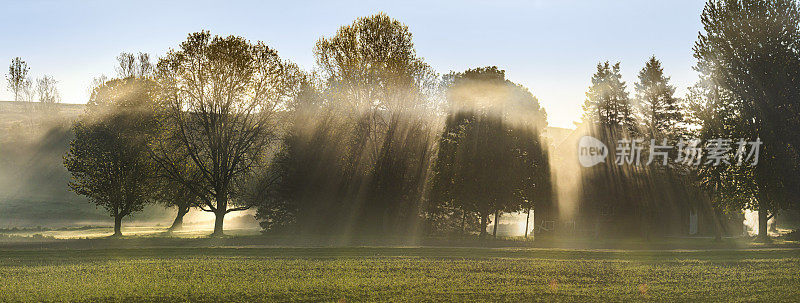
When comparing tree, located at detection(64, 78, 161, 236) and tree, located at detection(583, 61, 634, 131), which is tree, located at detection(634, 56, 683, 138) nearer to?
tree, located at detection(583, 61, 634, 131)

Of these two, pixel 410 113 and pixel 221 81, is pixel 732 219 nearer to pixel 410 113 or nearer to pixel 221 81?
pixel 410 113

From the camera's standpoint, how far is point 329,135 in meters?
40.3

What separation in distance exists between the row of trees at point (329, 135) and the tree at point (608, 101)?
22674 mm

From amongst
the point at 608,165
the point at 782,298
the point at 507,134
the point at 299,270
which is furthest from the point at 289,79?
the point at 782,298

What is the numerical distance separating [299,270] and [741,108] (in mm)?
30253

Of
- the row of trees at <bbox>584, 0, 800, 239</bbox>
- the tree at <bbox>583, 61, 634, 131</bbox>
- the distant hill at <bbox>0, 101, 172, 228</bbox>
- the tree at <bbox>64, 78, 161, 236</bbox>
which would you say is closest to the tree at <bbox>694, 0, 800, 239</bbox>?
the row of trees at <bbox>584, 0, 800, 239</bbox>

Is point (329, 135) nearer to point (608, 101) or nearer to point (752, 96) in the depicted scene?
point (752, 96)

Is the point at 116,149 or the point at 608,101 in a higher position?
the point at 608,101

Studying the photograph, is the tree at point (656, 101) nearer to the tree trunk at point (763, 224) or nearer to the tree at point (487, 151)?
the tree trunk at point (763, 224)

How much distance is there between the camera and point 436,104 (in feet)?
137

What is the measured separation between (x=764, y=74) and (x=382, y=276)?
2938 centimetres

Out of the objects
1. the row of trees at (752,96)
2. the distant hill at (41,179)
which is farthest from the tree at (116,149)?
the row of trees at (752,96)

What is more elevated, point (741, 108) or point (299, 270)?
point (741, 108)

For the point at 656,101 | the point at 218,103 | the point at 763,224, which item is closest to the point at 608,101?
the point at 656,101
